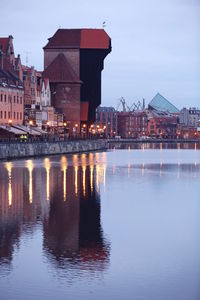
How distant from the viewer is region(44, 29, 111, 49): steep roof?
190 metres

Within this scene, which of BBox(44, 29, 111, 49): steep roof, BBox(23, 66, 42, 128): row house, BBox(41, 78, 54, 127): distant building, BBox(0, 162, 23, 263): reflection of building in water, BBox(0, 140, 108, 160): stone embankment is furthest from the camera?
BBox(44, 29, 111, 49): steep roof

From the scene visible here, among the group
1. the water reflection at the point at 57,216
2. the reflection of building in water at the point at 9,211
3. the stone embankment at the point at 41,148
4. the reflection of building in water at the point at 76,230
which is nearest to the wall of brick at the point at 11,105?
the stone embankment at the point at 41,148

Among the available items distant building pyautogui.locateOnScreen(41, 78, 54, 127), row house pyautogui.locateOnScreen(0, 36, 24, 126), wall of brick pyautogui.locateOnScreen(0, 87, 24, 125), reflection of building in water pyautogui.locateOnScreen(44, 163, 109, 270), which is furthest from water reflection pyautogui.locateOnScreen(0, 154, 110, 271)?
distant building pyautogui.locateOnScreen(41, 78, 54, 127)

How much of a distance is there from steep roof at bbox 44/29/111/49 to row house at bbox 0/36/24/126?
5024cm

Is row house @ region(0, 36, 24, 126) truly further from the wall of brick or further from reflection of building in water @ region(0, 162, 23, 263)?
reflection of building in water @ region(0, 162, 23, 263)

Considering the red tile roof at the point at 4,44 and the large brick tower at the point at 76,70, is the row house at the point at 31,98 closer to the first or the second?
the red tile roof at the point at 4,44

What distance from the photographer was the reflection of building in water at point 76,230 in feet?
98.4

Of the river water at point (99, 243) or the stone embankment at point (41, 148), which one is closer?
the river water at point (99, 243)

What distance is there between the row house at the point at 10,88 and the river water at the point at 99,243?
→ 65.8 metres

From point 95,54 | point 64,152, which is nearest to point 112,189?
point 64,152

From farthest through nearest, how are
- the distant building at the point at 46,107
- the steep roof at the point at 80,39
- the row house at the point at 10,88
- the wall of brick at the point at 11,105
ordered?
the steep roof at the point at 80,39, the distant building at the point at 46,107, the row house at the point at 10,88, the wall of brick at the point at 11,105

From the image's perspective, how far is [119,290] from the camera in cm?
2516

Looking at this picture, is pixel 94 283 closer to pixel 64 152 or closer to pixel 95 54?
pixel 64 152

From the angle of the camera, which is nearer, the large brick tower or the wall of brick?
the wall of brick
